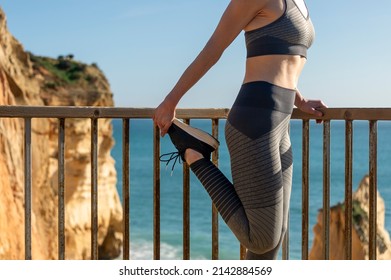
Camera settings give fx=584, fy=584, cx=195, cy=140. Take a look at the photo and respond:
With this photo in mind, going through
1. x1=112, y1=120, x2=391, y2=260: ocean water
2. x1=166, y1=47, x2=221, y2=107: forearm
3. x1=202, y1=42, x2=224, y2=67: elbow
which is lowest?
x1=112, y1=120, x2=391, y2=260: ocean water

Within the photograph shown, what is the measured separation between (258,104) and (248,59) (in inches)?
8.4

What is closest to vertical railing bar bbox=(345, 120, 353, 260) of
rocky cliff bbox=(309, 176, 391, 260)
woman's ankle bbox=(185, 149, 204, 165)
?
woman's ankle bbox=(185, 149, 204, 165)

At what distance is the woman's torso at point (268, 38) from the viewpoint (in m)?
2.36

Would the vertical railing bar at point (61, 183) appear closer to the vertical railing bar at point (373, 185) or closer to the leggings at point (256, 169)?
the leggings at point (256, 169)

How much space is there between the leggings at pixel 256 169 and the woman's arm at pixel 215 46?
0.62ft

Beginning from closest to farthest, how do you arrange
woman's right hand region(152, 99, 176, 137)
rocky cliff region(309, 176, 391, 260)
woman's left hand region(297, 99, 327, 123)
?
woman's right hand region(152, 99, 176, 137) < woman's left hand region(297, 99, 327, 123) < rocky cliff region(309, 176, 391, 260)

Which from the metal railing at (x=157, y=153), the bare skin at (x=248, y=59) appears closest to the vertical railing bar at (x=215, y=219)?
the metal railing at (x=157, y=153)

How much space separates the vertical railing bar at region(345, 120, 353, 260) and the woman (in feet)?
2.18

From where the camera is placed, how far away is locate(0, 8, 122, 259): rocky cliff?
8989 millimetres

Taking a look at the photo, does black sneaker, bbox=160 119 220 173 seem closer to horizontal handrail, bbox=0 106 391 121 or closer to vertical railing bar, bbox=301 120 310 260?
horizontal handrail, bbox=0 106 391 121

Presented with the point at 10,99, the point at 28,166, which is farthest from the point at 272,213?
the point at 10,99

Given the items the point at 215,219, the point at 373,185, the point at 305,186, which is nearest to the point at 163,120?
the point at 215,219

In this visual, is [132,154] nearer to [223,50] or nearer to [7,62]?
[7,62]

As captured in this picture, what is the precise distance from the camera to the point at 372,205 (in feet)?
10.2
